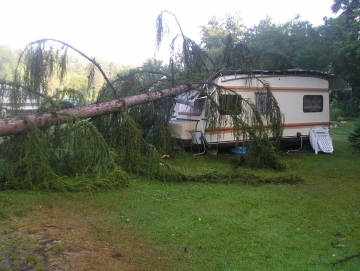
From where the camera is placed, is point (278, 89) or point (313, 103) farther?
point (313, 103)

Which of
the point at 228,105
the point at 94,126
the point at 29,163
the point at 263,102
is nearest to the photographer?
the point at 29,163

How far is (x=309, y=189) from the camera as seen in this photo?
6504 millimetres

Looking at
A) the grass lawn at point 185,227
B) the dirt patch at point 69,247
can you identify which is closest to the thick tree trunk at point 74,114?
the grass lawn at point 185,227

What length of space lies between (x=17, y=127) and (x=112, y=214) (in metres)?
2.40

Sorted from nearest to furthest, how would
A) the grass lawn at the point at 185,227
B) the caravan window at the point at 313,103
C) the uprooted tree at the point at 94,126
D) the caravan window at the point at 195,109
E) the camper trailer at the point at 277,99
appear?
1. the grass lawn at the point at 185,227
2. the uprooted tree at the point at 94,126
3. the camper trailer at the point at 277,99
4. the caravan window at the point at 195,109
5. the caravan window at the point at 313,103

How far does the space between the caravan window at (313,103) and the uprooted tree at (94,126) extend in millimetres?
1975

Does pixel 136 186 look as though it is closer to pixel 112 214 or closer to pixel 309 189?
pixel 112 214

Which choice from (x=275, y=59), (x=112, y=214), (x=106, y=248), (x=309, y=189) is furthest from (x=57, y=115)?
(x=275, y=59)

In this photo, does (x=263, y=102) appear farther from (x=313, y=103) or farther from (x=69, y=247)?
(x=69, y=247)

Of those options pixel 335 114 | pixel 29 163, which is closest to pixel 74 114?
pixel 29 163

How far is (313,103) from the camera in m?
10.8

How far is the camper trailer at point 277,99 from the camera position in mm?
9250

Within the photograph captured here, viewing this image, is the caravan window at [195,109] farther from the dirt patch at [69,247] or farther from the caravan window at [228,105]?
the dirt patch at [69,247]

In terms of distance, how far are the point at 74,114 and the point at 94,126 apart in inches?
21.6
